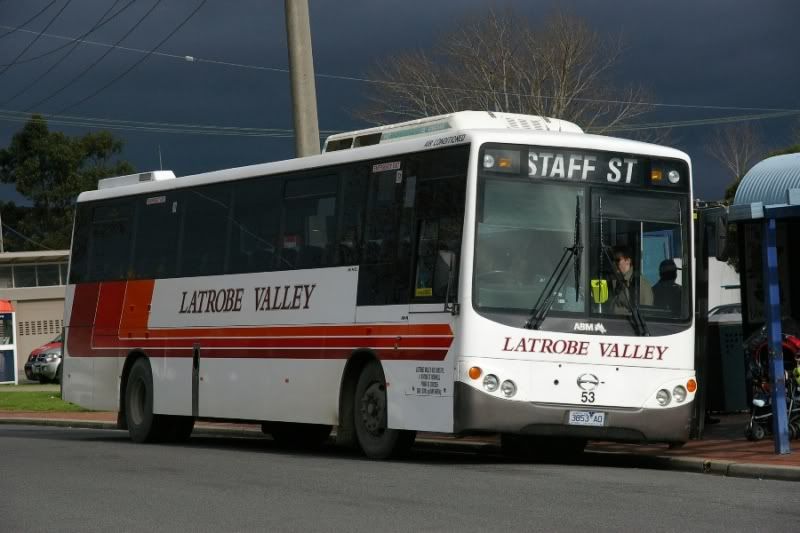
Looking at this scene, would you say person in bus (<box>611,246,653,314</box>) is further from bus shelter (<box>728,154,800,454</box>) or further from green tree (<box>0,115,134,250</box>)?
green tree (<box>0,115,134,250</box>)

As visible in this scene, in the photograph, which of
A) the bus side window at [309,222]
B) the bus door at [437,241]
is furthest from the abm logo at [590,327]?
the bus side window at [309,222]

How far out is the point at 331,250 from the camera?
57.0ft

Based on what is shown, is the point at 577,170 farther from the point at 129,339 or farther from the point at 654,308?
the point at 129,339

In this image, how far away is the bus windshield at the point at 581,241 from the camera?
15.0m

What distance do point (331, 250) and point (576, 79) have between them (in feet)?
118

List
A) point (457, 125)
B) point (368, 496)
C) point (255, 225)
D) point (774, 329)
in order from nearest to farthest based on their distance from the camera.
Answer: point (368, 496) < point (774, 329) < point (457, 125) < point (255, 225)

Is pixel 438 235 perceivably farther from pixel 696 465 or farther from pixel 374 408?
pixel 696 465

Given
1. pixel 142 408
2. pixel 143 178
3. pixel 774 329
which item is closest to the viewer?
pixel 774 329

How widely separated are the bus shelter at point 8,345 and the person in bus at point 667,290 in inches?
1694

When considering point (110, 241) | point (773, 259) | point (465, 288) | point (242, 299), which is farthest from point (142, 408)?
point (773, 259)

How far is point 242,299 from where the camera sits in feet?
62.5

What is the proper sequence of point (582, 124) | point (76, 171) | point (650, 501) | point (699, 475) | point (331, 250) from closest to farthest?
point (650, 501) → point (699, 475) → point (331, 250) → point (582, 124) → point (76, 171)

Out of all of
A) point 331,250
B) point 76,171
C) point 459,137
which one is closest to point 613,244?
point 459,137

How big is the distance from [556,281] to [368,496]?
383 cm
